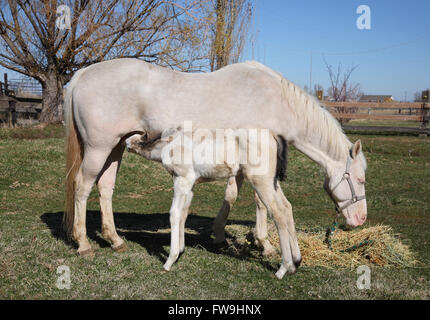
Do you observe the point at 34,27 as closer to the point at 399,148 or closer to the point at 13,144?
the point at 13,144

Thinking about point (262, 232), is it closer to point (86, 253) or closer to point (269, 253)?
point (269, 253)

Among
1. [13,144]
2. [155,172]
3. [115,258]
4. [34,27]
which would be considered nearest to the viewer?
[115,258]

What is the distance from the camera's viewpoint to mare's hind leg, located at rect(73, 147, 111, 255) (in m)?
4.55

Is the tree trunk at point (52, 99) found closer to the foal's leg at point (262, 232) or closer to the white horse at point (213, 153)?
the white horse at point (213, 153)

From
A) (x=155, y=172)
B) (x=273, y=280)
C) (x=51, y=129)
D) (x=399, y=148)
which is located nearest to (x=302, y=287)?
(x=273, y=280)

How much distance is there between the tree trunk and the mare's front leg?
11.6m

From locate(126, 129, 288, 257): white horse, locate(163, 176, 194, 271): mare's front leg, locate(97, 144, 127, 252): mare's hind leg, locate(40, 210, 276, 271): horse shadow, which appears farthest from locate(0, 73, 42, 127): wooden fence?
locate(163, 176, 194, 271): mare's front leg

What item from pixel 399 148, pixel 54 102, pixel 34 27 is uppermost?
pixel 34 27

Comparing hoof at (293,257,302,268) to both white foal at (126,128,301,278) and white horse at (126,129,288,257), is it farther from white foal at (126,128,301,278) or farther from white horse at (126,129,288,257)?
white horse at (126,129,288,257)

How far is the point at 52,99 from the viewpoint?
14273 millimetres

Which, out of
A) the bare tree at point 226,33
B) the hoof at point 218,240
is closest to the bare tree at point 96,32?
the bare tree at point 226,33
